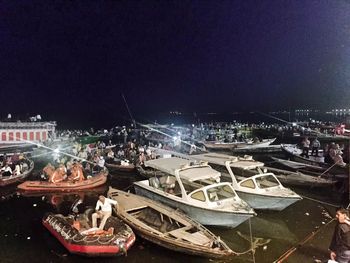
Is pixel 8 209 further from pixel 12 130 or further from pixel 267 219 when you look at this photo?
pixel 12 130

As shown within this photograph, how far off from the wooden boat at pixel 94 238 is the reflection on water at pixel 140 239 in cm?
41

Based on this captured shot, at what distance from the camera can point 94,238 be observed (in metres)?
10.4

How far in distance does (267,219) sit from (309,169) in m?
11.7

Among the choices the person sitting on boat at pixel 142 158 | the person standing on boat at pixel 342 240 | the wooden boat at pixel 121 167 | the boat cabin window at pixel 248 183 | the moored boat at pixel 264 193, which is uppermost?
the person standing on boat at pixel 342 240

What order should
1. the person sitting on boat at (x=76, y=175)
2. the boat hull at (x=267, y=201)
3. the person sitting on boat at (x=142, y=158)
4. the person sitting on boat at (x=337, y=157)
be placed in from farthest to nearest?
the person sitting on boat at (x=142, y=158) < the person sitting on boat at (x=337, y=157) < the person sitting on boat at (x=76, y=175) < the boat hull at (x=267, y=201)

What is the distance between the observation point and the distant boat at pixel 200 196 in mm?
11922

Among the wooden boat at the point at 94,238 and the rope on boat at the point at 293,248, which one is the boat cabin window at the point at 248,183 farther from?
the wooden boat at the point at 94,238

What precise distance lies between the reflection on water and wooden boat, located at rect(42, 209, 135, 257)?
0.41 m

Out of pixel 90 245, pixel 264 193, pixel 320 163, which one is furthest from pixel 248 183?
pixel 320 163

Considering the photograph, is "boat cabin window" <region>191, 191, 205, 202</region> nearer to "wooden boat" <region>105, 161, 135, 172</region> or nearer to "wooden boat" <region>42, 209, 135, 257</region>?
"wooden boat" <region>42, 209, 135, 257</region>

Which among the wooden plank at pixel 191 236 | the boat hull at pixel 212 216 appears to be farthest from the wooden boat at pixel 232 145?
the wooden plank at pixel 191 236

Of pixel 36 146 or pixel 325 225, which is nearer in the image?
pixel 325 225

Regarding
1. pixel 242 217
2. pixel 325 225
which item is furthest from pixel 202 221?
pixel 325 225

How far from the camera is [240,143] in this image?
130ft
